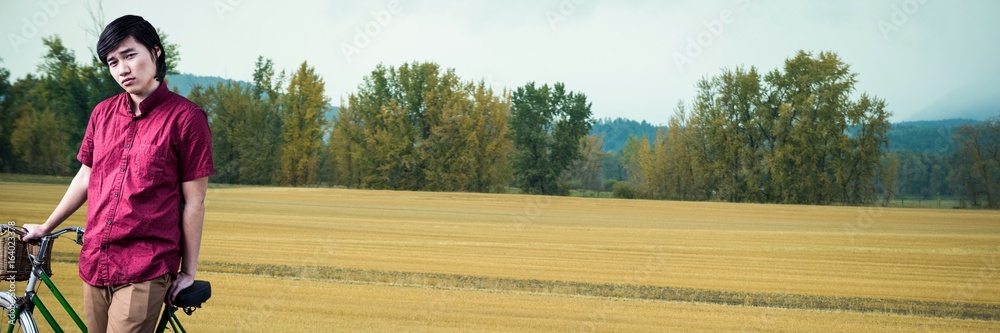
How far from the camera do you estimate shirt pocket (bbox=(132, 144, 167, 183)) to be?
350 cm

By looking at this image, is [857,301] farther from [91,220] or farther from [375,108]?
[375,108]

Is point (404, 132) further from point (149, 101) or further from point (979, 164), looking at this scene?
point (149, 101)

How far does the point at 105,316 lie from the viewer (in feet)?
12.2

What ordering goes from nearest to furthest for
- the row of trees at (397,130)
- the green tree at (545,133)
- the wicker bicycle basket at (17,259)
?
the wicker bicycle basket at (17,259) → the row of trees at (397,130) → the green tree at (545,133)

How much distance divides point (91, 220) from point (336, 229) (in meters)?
21.0

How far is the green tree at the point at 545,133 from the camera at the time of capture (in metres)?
67.4

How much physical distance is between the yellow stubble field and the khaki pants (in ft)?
18.2

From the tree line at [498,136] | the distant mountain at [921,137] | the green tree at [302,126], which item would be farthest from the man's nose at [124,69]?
the distant mountain at [921,137]

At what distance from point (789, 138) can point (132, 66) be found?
5800 cm

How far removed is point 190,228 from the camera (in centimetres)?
359

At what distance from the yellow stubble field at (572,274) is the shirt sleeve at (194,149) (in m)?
5.89

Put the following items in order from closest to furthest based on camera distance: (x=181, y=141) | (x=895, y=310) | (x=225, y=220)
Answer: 1. (x=181, y=141)
2. (x=895, y=310)
3. (x=225, y=220)

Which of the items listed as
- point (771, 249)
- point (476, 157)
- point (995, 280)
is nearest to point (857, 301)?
point (995, 280)

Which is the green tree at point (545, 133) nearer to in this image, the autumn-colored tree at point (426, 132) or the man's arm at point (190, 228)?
the autumn-colored tree at point (426, 132)
